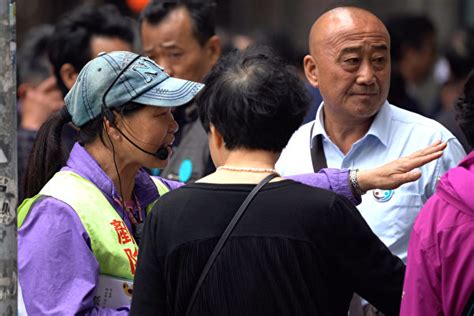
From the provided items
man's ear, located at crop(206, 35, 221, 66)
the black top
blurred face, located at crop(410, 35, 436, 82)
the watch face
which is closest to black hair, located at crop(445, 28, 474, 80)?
blurred face, located at crop(410, 35, 436, 82)

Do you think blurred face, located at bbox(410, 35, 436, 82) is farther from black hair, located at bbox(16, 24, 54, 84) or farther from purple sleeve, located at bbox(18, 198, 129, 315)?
purple sleeve, located at bbox(18, 198, 129, 315)

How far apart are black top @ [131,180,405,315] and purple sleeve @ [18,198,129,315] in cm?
27

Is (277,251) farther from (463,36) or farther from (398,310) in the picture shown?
(463,36)

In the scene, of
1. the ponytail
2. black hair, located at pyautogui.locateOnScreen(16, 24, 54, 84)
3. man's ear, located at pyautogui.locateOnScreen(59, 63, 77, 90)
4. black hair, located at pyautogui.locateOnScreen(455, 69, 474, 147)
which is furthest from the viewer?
black hair, located at pyautogui.locateOnScreen(16, 24, 54, 84)

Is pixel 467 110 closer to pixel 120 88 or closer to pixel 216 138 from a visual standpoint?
pixel 216 138

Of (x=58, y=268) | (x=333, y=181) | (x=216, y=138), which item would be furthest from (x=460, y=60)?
(x=58, y=268)

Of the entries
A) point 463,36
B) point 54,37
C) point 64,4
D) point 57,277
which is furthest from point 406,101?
point 64,4

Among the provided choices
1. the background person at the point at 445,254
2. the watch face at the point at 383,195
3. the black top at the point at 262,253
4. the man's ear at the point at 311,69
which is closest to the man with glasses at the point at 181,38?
the man's ear at the point at 311,69

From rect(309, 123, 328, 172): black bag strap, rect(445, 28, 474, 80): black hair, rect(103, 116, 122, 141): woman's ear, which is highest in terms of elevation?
rect(103, 116, 122, 141): woman's ear

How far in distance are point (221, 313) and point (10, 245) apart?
2.33 feet

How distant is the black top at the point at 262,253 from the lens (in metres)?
3.79

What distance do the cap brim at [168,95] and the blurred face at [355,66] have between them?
3.48 ft

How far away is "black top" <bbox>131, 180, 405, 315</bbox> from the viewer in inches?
149

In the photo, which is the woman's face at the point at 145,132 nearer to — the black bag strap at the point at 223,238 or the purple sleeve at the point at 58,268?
the purple sleeve at the point at 58,268
